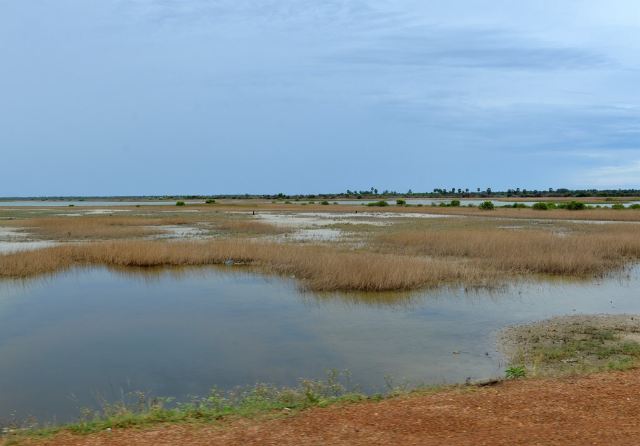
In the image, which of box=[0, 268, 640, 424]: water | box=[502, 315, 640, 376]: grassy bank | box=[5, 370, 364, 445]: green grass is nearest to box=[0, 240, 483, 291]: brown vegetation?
box=[0, 268, 640, 424]: water

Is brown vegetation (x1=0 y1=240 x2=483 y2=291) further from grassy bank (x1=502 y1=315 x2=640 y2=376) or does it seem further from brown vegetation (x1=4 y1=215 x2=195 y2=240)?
brown vegetation (x1=4 y1=215 x2=195 y2=240)

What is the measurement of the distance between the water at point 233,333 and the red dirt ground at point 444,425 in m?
2.20

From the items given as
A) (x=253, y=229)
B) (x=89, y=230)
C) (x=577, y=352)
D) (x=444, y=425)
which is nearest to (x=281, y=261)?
(x=577, y=352)

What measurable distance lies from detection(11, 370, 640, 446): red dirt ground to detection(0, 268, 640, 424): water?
2.20m

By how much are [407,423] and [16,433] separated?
13.9 feet

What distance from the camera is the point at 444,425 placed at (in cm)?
563

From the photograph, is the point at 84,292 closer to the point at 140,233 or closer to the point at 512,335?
the point at 512,335

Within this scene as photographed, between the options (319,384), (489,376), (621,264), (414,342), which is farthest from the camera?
(621,264)

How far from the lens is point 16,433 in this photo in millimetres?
5777

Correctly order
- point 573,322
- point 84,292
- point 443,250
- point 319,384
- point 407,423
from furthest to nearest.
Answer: point 443,250, point 84,292, point 573,322, point 319,384, point 407,423

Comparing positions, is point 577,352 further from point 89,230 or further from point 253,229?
point 89,230

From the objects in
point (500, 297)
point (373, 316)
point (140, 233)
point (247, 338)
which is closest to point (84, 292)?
point (247, 338)

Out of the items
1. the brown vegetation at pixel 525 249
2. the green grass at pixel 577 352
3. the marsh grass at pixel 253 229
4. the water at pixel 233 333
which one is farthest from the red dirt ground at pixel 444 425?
the marsh grass at pixel 253 229

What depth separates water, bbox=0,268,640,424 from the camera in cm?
894
